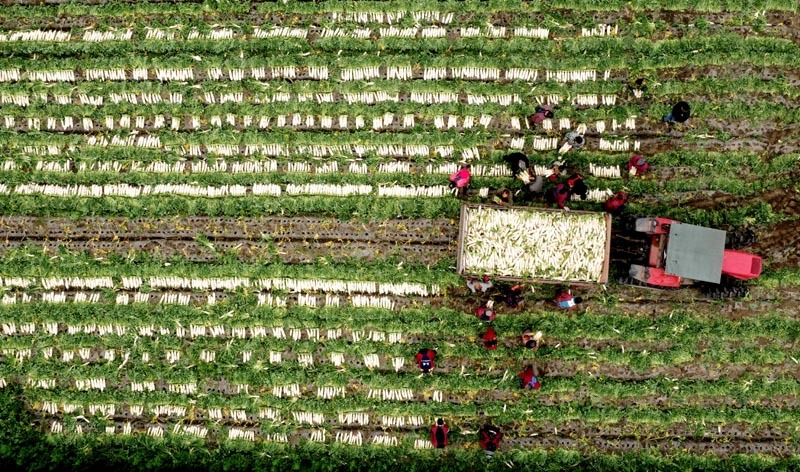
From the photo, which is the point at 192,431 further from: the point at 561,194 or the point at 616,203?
the point at 616,203

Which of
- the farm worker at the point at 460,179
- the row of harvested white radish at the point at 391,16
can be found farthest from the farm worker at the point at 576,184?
the row of harvested white radish at the point at 391,16

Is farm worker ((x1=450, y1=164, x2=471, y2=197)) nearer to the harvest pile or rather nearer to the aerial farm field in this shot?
the aerial farm field

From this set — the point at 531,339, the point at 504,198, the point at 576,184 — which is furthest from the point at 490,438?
the point at 576,184

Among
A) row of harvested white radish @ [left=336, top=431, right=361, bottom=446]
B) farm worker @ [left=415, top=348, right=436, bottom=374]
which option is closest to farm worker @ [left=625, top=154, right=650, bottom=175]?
farm worker @ [left=415, top=348, right=436, bottom=374]

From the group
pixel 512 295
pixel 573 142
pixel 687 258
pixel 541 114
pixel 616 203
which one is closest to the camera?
pixel 687 258

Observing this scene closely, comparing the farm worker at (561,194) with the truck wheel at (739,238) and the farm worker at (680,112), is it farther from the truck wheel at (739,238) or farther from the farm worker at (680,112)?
the truck wheel at (739,238)
